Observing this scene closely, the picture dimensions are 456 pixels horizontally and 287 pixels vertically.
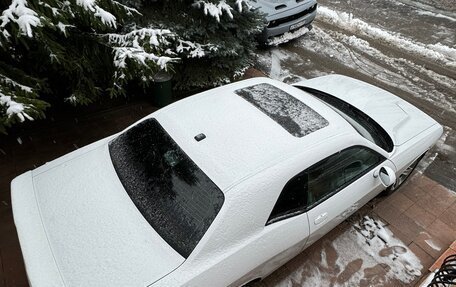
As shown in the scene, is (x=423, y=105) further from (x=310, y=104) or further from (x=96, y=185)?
(x=96, y=185)

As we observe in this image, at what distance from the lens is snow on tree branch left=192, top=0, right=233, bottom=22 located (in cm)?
479

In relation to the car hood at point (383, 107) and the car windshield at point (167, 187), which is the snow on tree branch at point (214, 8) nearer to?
the car hood at point (383, 107)

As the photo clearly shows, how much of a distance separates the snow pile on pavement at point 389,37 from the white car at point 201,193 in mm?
5388

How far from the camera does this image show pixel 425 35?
8.37 m

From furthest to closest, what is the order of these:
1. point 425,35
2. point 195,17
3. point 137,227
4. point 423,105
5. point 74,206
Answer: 1. point 425,35
2. point 423,105
3. point 195,17
4. point 74,206
5. point 137,227

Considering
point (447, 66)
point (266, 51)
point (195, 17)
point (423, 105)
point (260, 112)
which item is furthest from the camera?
point (266, 51)

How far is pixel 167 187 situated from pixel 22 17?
6.21ft

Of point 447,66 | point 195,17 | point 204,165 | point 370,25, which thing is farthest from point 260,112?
point 370,25

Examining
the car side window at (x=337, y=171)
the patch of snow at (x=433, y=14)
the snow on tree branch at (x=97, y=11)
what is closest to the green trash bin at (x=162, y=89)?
the snow on tree branch at (x=97, y=11)

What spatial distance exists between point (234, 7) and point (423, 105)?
3955 mm

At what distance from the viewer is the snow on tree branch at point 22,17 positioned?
8.98 ft

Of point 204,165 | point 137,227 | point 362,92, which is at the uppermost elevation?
point 204,165

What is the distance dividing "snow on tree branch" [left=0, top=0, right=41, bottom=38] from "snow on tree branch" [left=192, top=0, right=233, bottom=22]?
8.34ft

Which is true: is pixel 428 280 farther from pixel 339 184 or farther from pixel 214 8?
pixel 214 8
